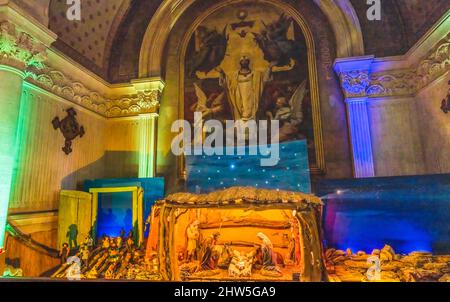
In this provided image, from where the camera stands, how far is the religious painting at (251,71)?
5.79 meters

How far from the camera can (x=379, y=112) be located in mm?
5500

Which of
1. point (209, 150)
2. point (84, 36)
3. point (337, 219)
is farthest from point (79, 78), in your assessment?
point (337, 219)

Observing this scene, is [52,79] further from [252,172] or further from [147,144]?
[252,172]

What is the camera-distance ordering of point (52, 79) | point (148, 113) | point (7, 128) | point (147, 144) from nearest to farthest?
1. point (7, 128)
2. point (52, 79)
3. point (147, 144)
4. point (148, 113)

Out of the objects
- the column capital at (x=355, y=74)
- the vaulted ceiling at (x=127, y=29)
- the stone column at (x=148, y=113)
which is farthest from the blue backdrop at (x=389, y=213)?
the stone column at (x=148, y=113)

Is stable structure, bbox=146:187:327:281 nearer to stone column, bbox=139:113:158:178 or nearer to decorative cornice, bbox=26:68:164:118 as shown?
stone column, bbox=139:113:158:178

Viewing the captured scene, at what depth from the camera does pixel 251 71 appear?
19.9 ft

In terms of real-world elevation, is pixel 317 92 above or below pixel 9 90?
above

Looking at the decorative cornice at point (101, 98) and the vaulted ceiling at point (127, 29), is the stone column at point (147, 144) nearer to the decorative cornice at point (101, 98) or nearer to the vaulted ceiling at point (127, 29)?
the decorative cornice at point (101, 98)

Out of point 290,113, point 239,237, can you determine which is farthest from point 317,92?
point 239,237

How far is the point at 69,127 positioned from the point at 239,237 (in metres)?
4.17

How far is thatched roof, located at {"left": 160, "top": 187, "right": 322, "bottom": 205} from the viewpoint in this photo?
402cm
